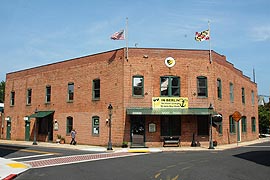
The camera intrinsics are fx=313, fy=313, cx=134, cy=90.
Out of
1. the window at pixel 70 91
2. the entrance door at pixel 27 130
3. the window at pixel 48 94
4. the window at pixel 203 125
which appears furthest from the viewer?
the entrance door at pixel 27 130

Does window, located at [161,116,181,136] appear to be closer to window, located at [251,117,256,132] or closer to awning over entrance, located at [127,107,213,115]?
awning over entrance, located at [127,107,213,115]

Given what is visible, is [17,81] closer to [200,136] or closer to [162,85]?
[162,85]

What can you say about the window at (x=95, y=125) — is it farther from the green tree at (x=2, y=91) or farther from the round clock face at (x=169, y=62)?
the green tree at (x=2, y=91)

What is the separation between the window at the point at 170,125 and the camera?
86.3 ft

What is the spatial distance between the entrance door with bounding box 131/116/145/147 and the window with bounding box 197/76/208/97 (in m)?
5.58

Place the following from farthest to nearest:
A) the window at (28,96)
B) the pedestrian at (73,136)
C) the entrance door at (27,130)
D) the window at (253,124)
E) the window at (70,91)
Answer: the window at (253,124) < the window at (28,96) < the entrance door at (27,130) < the window at (70,91) < the pedestrian at (73,136)

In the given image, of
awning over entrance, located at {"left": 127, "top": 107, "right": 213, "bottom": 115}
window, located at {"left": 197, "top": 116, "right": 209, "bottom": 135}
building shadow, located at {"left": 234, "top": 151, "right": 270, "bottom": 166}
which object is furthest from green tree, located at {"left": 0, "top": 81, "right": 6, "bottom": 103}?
building shadow, located at {"left": 234, "top": 151, "right": 270, "bottom": 166}

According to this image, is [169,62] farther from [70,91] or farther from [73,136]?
[73,136]

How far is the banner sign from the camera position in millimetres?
26281

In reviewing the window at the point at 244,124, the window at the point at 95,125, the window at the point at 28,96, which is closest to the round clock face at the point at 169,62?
the window at the point at 95,125

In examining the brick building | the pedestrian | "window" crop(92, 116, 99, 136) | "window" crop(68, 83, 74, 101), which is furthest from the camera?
"window" crop(68, 83, 74, 101)

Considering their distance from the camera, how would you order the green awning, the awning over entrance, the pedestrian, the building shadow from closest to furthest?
the building shadow
the awning over entrance
the pedestrian
the green awning

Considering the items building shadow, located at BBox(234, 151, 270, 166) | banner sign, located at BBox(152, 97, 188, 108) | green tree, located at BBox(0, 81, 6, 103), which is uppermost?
green tree, located at BBox(0, 81, 6, 103)

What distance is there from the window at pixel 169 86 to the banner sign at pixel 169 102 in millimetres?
451
